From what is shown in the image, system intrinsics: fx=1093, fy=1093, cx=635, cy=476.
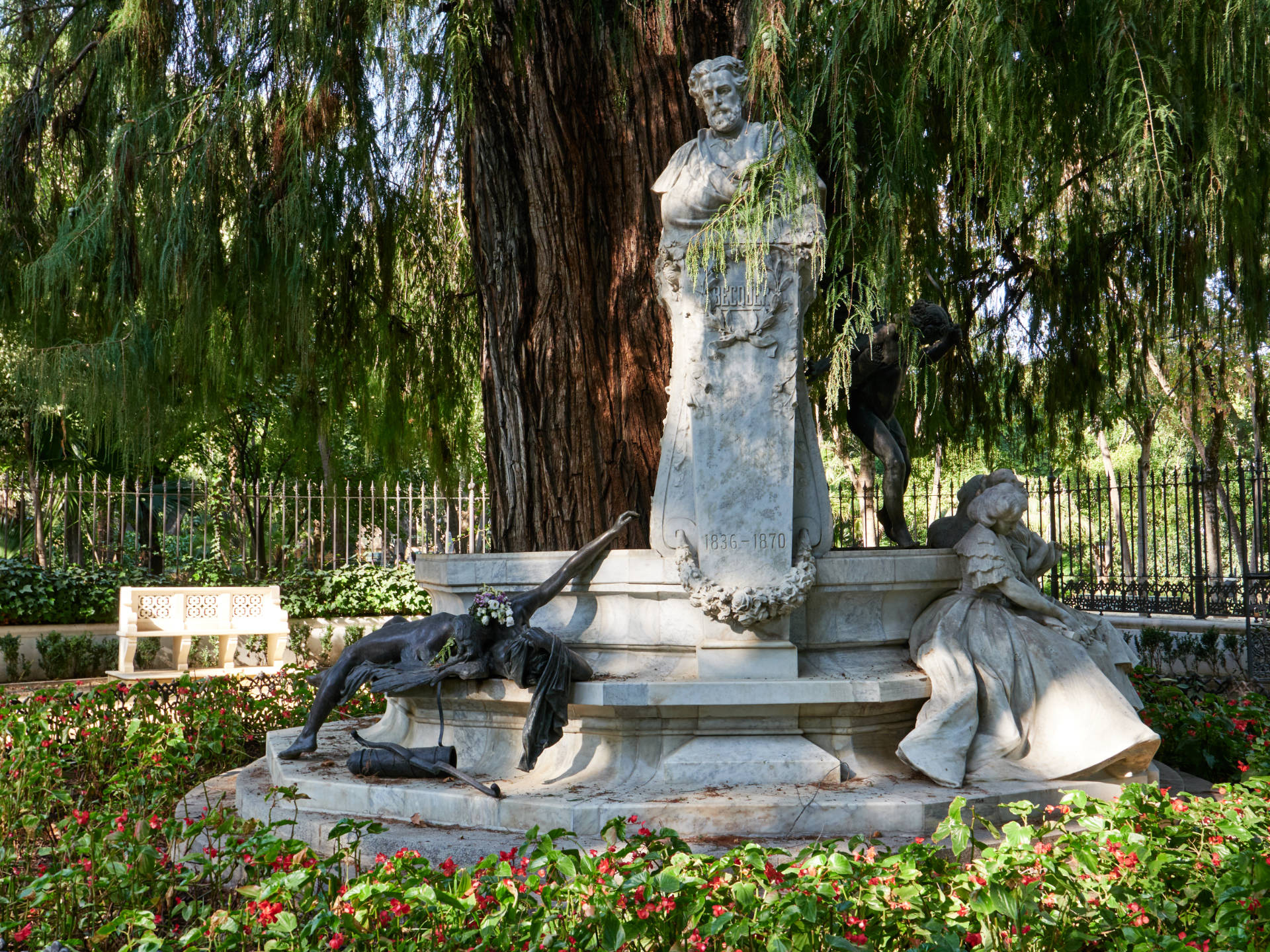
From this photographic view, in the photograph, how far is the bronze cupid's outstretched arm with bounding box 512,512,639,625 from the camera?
4.66m

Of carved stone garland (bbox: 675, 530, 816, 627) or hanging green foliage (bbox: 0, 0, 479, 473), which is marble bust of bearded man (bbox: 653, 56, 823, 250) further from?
hanging green foliage (bbox: 0, 0, 479, 473)

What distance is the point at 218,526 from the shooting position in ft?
51.9

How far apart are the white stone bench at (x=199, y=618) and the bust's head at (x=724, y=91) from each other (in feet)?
28.3

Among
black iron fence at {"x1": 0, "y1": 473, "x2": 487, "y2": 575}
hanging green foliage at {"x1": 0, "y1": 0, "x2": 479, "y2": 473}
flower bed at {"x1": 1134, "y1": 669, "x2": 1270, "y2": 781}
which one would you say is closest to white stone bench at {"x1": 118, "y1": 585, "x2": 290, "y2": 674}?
black iron fence at {"x1": 0, "y1": 473, "x2": 487, "y2": 575}

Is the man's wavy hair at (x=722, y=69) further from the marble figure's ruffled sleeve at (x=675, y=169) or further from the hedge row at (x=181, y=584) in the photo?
the hedge row at (x=181, y=584)

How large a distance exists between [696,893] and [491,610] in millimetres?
1935

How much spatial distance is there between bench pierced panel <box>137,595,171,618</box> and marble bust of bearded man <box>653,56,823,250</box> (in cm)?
859

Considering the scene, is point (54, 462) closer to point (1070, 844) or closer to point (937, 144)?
point (937, 144)

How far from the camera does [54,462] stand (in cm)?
1617

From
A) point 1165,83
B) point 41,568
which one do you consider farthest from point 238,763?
point 41,568

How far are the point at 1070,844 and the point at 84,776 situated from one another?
4.81m

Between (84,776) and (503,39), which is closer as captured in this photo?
(84,776)

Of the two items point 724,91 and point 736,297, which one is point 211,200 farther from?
point 736,297

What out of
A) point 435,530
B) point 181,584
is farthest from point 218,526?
point 435,530
